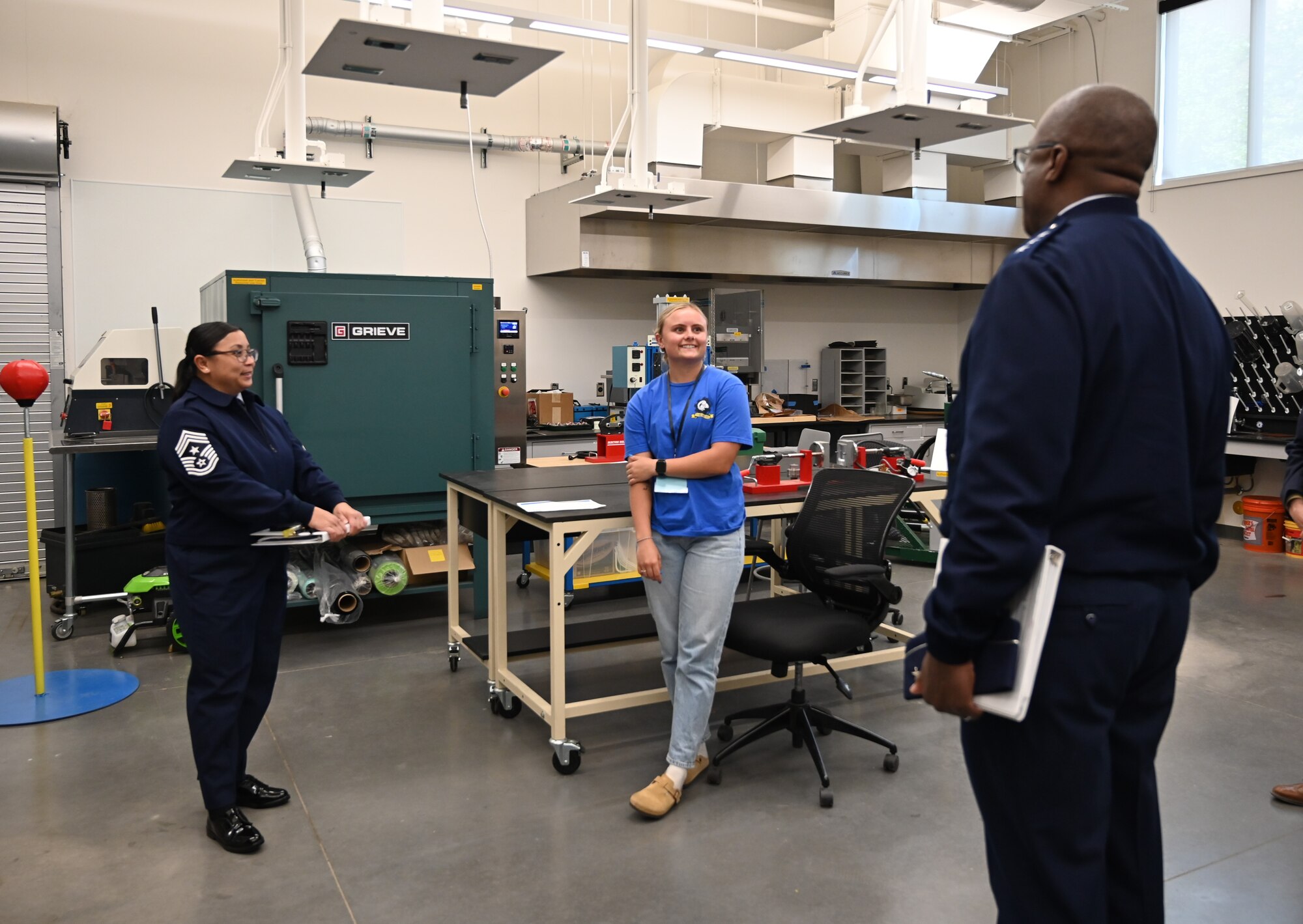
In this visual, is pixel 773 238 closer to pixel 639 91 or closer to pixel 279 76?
pixel 639 91

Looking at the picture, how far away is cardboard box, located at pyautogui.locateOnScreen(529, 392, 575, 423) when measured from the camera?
677 centimetres

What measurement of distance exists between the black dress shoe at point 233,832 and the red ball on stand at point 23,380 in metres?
1.84

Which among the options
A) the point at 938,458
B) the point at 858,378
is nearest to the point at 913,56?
the point at 938,458

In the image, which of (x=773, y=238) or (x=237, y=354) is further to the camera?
(x=773, y=238)

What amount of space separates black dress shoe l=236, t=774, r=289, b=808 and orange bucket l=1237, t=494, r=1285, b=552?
6445mm

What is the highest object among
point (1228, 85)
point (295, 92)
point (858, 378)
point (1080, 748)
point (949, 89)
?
point (1228, 85)

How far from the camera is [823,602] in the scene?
3.39 metres

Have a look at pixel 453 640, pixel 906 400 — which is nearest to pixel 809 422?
pixel 906 400

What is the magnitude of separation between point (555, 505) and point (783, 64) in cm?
421

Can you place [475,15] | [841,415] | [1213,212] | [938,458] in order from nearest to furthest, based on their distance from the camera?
[938,458]
[475,15]
[1213,212]
[841,415]

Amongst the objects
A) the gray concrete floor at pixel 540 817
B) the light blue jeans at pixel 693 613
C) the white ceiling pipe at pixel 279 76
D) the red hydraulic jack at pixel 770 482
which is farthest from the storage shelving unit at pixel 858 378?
the light blue jeans at pixel 693 613

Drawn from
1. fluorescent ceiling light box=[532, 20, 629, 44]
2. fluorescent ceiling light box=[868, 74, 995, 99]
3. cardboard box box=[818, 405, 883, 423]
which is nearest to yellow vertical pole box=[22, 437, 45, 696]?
fluorescent ceiling light box=[532, 20, 629, 44]

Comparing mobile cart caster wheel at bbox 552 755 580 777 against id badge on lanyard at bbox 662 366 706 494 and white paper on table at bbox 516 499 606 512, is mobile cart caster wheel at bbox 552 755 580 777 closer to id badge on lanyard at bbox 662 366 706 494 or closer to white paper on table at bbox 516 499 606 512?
white paper on table at bbox 516 499 606 512

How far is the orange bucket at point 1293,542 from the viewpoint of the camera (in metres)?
6.45
